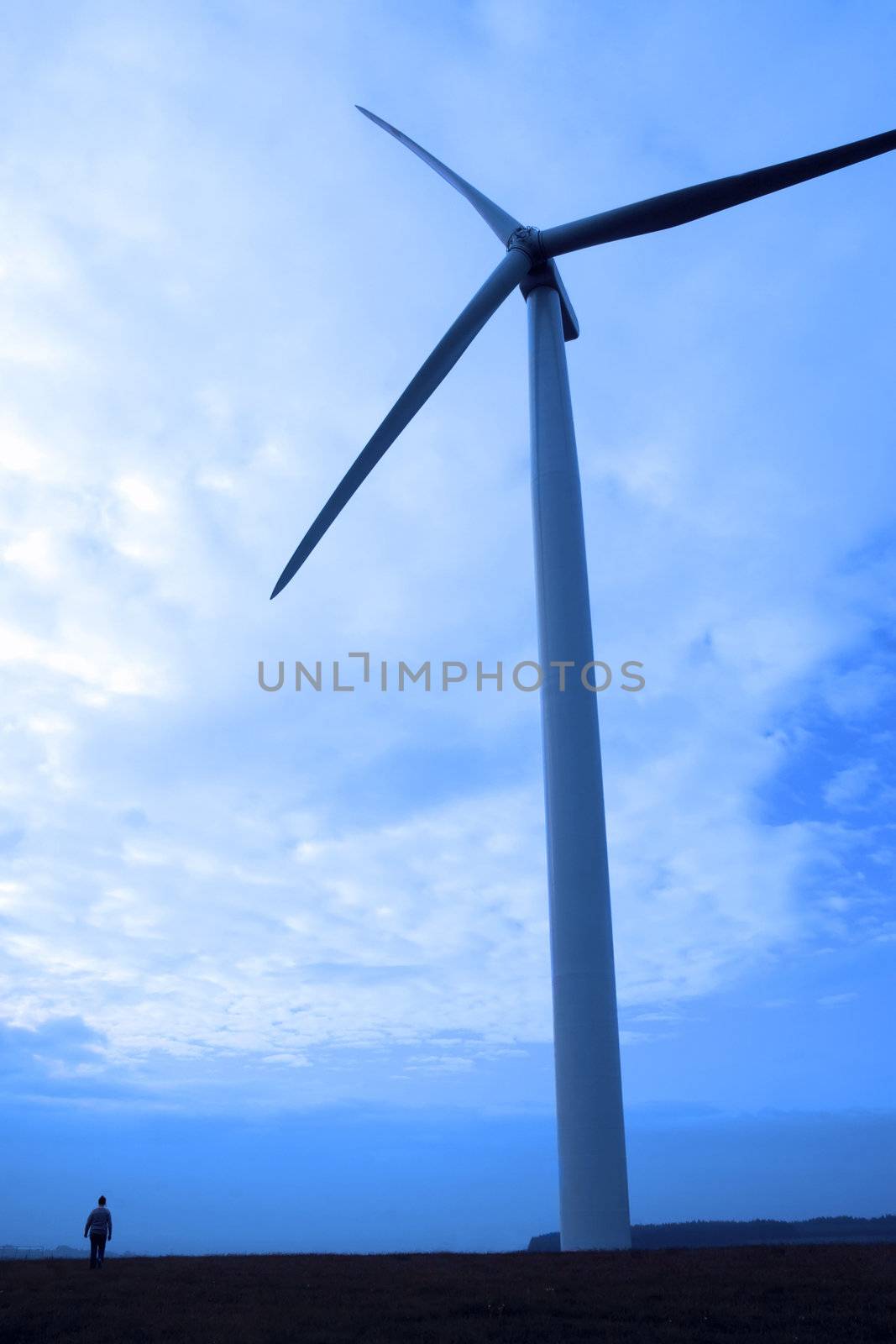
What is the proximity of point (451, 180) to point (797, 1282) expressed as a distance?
1421 inches

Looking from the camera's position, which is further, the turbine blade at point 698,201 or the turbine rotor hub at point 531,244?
the turbine rotor hub at point 531,244

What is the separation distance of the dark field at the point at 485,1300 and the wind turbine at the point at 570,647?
8.66ft

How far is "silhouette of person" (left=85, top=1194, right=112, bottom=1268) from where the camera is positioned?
79.0ft

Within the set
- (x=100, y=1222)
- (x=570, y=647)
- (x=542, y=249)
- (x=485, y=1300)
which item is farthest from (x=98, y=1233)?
(x=542, y=249)

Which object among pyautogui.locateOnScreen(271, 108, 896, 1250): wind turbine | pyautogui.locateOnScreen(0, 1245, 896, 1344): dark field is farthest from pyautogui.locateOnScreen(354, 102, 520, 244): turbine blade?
pyautogui.locateOnScreen(0, 1245, 896, 1344): dark field

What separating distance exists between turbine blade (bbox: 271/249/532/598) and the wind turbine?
4 cm

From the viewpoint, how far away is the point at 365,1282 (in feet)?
60.9

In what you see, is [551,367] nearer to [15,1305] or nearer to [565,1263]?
[565,1263]

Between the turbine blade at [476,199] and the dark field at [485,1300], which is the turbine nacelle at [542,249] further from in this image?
the dark field at [485,1300]

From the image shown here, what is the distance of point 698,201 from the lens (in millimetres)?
31484

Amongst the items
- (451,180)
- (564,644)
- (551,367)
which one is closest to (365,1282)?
(564,644)

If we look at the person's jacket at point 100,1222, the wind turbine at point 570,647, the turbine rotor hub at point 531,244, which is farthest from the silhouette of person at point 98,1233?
the turbine rotor hub at point 531,244

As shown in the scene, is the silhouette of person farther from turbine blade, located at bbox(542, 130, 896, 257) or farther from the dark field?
turbine blade, located at bbox(542, 130, 896, 257)

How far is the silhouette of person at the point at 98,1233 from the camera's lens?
2409cm
